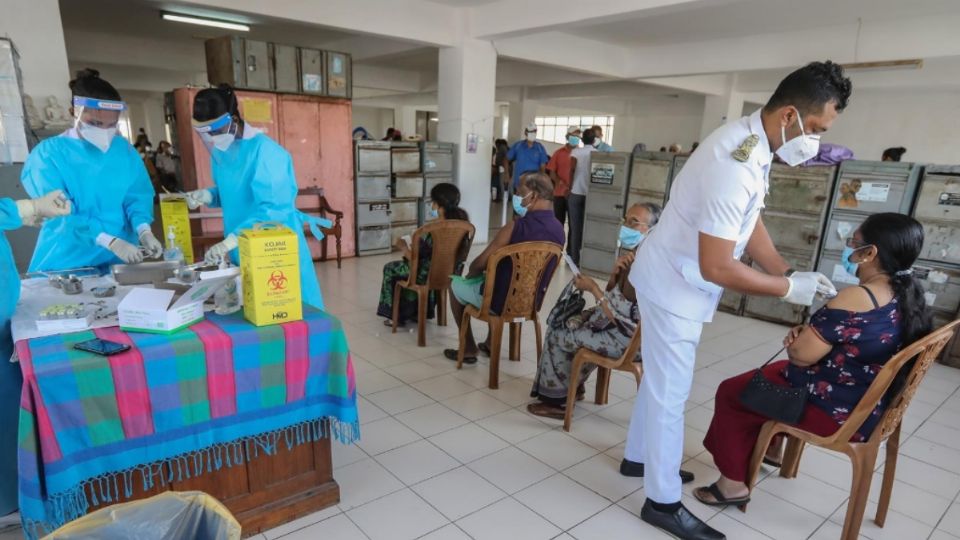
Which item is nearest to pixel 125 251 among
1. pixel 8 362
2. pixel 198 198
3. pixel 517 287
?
pixel 198 198

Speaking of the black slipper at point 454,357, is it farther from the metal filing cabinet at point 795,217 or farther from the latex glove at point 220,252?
the metal filing cabinet at point 795,217

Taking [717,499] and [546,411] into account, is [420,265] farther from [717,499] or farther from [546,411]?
[717,499]

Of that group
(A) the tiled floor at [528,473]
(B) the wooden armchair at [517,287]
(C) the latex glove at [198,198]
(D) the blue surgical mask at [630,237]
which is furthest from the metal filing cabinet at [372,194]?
(D) the blue surgical mask at [630,237]

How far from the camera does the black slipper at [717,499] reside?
2.03 m

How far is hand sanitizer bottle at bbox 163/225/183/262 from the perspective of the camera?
7.10 feet

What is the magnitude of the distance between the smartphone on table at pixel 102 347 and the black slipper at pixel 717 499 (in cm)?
207

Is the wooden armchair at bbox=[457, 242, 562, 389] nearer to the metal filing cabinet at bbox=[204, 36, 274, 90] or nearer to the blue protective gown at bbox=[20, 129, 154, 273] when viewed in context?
the blue protective gown at bbox=[20, 129, 154, 273]

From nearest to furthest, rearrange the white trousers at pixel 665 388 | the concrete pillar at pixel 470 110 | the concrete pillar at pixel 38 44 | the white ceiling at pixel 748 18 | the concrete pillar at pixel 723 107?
1. the white trousers at pixel 665 388
2. the concrete pillar at pixel 38 44
3. the white ceiling at pixel 748 18
4. the concrete pillar at pixel 470 110
5. the concrete pillar at pixel 723 107

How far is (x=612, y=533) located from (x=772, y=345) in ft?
8.89

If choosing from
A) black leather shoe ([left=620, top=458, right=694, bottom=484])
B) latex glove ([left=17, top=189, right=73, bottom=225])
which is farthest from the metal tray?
black leather shoe ([left=620, top=458, right=694, bottom=484])

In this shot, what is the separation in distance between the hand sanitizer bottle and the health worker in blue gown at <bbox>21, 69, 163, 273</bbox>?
0.41ft

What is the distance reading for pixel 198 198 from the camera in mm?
2377

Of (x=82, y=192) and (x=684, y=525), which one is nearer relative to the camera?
(x=684, y=525)

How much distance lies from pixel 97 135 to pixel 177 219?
468 millimetres
